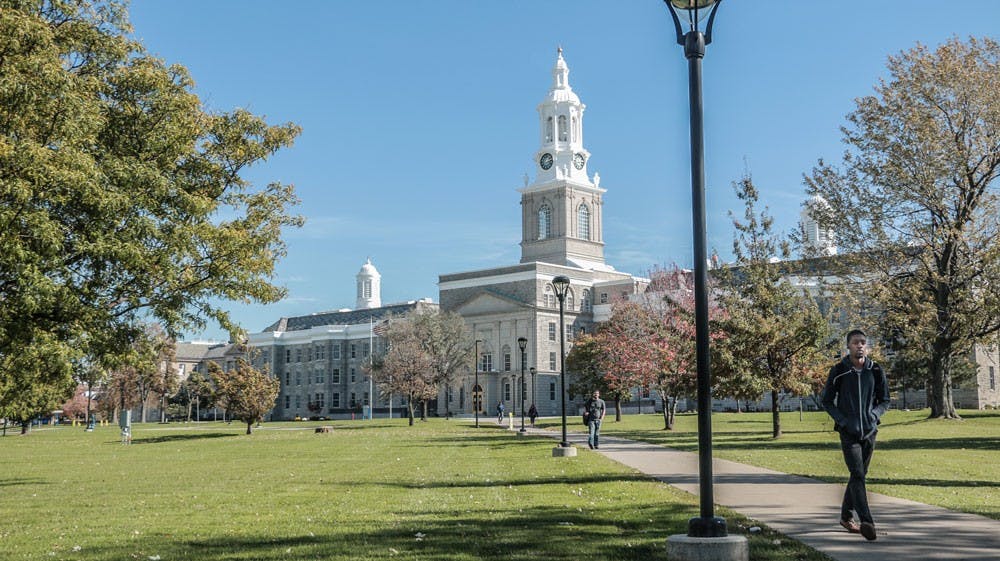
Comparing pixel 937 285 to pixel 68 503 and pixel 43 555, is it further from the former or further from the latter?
pixel 43 555

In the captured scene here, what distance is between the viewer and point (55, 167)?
54.7ft

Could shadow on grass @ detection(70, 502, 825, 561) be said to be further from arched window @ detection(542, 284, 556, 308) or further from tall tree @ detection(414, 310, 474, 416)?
arched window @ detection(542, 284, 556, 308)

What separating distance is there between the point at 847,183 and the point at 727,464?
2397cm

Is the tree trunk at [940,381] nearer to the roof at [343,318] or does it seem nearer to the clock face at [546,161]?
the clock face at [546,161]

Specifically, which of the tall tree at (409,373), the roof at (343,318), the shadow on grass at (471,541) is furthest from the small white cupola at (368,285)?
the shadow on grass at (471,541)

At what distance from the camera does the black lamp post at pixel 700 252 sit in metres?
8.62

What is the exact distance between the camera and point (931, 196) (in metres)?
39.0

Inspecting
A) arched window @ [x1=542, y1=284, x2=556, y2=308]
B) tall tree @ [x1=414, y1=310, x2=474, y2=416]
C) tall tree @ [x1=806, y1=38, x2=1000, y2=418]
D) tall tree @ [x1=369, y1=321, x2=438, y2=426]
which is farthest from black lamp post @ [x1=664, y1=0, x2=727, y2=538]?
arched window @ [x1=542, y1=284, x2=556, y2=308]

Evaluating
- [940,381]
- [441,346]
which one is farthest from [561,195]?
[940,381]

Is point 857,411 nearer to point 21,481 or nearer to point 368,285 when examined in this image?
point 21,481

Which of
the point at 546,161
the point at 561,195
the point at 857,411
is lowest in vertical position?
the point at 857,411

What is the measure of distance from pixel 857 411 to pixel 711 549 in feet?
9.91

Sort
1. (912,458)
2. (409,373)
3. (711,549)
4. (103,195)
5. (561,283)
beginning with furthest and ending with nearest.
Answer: (409,373)
(561,283)
(912,458)
(103,195)
(711,549)

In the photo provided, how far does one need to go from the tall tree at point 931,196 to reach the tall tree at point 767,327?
19.5ft
